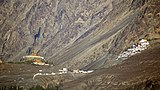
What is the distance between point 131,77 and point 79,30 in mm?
99254

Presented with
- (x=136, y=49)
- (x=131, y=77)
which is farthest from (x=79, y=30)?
(x=131, y=77)

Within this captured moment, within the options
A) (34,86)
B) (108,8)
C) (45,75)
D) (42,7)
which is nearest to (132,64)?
(34,86)

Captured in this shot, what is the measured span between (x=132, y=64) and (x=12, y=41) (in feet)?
435

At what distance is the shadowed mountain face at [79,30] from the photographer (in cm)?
9244

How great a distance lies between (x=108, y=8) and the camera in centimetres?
15150

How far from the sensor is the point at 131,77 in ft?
184

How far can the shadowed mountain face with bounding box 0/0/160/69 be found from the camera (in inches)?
3639

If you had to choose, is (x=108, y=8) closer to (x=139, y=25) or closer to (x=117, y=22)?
(x=117, y=22)

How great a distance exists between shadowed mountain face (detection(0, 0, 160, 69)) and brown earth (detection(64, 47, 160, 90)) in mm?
9783

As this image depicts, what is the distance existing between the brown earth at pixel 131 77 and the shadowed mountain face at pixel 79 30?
385 inches

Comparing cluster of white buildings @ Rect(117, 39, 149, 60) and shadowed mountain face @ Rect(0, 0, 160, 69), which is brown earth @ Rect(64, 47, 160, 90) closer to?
cluster of white buildings @ Rect(117, 39, 149, 60)

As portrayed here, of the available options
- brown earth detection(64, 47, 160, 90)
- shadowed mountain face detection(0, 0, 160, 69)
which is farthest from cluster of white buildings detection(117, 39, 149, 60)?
brown earth detection(64, 47, 160, 90)

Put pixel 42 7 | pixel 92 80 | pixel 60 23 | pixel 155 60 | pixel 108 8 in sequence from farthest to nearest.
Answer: pixel 42 7 < pixel 60 23 < pixel 108 8 < pixel 92 80 < pixel 155 60

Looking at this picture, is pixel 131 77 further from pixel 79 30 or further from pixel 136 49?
pixel 79 30
